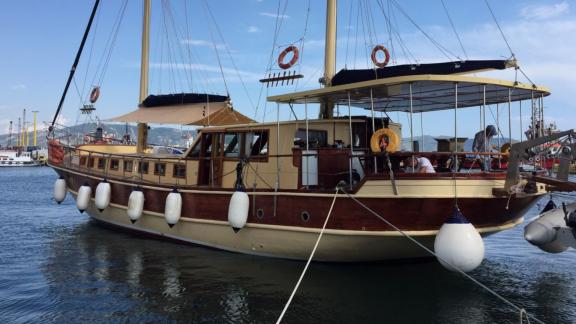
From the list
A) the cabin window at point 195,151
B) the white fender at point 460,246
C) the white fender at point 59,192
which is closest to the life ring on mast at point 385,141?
the white fender at point 460,246

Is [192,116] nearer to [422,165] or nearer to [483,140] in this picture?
[422,165]

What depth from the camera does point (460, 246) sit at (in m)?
7.23

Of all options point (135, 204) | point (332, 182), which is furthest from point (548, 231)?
point (135, 204)

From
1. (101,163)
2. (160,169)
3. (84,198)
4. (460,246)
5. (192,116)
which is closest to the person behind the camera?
(460,246)

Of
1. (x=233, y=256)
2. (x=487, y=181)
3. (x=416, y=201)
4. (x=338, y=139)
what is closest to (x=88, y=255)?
(x=233, y=256)

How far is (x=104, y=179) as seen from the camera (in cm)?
1332

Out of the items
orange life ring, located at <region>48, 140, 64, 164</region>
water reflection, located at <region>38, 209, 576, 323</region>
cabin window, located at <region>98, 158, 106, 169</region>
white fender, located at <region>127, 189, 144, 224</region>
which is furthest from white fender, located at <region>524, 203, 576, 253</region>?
orange life ring, located at <region>48, 140, 64, 164</region>

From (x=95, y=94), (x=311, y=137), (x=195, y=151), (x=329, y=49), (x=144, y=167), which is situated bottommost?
(x=144, y=167)

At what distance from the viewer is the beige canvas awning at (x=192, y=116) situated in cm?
1395

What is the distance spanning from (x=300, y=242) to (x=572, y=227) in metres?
4.75

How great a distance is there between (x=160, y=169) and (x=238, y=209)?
388cm

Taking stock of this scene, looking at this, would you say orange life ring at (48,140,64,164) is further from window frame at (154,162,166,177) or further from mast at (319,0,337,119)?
mast at (319,0,337,119)

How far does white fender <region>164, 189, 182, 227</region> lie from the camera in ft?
35.5

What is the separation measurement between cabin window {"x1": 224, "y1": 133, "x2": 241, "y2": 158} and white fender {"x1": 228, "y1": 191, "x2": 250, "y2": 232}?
163 cm
